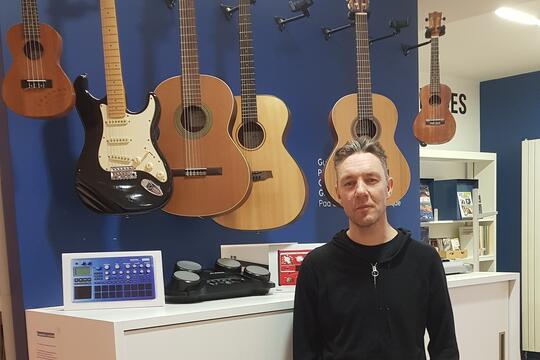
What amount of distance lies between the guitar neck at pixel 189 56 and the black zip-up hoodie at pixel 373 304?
0.70m

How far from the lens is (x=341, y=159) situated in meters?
1.66

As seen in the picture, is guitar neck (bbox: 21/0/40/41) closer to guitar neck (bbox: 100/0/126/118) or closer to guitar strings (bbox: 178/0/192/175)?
guitar neck (bbox: 100/0/126/118)

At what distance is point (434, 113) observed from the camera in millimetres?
2746

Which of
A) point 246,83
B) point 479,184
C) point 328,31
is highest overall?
point 328,31

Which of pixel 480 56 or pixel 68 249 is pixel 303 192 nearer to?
pixel 68 249

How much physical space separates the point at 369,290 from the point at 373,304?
4 centimetres

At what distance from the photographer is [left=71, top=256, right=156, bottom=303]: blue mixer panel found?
1.58m

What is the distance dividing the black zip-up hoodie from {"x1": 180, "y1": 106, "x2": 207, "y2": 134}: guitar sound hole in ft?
2.00

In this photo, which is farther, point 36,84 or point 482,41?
point 482,41

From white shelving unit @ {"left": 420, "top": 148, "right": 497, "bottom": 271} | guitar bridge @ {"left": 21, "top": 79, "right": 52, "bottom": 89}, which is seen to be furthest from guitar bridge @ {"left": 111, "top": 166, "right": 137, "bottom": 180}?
white shelving unit @ {"left": 420, "top": 148, "right": 497, "bottom": 271}

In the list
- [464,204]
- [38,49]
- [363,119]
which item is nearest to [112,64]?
[38,49]

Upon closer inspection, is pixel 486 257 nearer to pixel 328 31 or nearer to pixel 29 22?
pixel 328 31

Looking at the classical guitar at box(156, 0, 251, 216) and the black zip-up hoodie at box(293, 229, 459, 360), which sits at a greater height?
the classical guitar at box(156, 0, 251, 216)

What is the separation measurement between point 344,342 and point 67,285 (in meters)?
0.84
